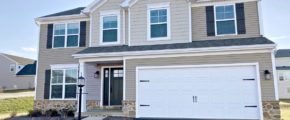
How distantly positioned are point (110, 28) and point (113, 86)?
125 inches

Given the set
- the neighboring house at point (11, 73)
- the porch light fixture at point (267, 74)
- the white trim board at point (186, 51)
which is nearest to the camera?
the porch light fixture at point (267, 74)

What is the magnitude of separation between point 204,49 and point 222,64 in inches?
38.9

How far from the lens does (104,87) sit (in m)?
13.4

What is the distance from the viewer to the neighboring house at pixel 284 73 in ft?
98.0

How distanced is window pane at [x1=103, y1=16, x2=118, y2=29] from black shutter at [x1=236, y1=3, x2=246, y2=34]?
6.04 m

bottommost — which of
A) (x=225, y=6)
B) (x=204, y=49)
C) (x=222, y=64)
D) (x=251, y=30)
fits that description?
(x=222, y=64)

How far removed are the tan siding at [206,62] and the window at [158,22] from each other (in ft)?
4.68

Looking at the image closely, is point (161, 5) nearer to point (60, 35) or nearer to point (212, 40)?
point (212, 40)

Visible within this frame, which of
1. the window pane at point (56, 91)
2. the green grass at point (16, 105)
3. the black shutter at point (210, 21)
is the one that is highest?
the black shutter at point (210, 21)

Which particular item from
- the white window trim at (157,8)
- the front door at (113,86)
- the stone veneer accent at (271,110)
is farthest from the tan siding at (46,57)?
the stone veneer accent at (271,110)

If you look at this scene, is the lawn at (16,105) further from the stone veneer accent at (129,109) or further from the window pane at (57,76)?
the stone veneer accent at (129,109)

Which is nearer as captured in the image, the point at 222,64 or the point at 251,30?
the point at 222,64

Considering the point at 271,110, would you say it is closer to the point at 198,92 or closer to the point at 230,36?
the point at 198,92

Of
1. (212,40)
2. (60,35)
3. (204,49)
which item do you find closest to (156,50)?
(204,49)
